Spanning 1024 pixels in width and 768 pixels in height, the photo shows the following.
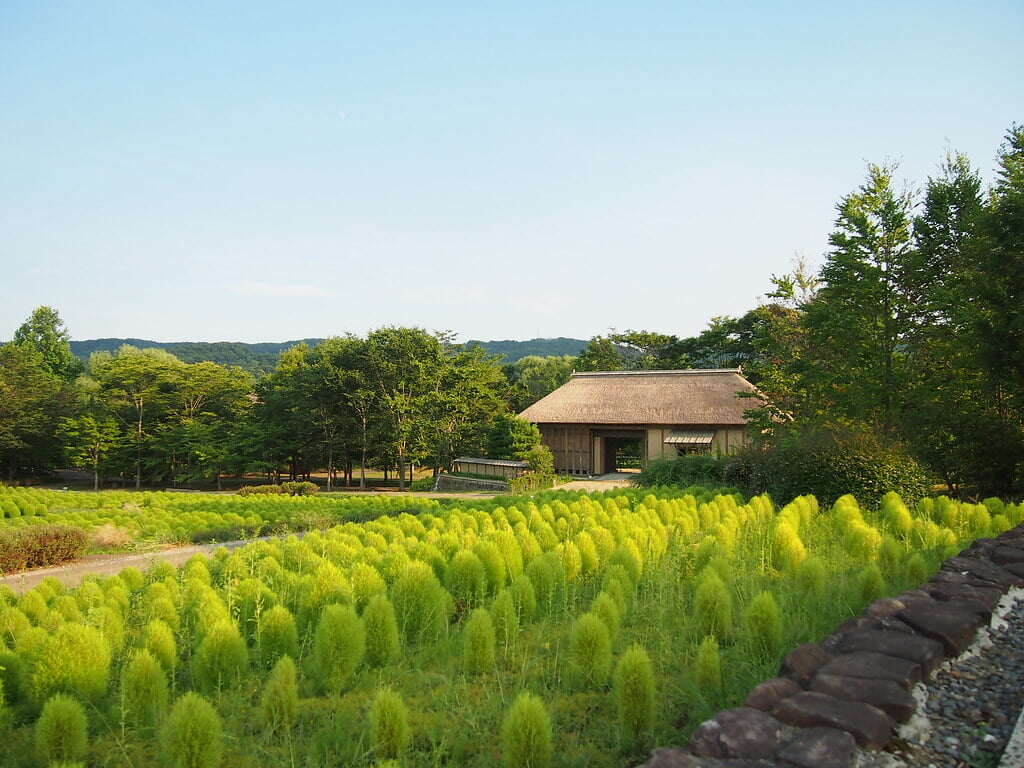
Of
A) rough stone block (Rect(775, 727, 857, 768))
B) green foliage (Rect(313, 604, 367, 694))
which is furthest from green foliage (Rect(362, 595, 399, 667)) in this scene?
rough stone block (Rect(775, 727, 857, 768))

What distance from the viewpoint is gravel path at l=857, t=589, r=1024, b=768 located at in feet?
7.31

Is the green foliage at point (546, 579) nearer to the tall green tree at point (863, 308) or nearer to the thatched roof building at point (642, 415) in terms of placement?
the tall green tree at point (863, 308)

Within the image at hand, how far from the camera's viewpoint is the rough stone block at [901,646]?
2.77m

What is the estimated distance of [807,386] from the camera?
16.7 meters

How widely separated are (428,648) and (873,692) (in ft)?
9.17

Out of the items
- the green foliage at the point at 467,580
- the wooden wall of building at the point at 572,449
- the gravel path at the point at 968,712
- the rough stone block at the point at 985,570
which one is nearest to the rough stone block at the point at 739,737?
the gravel path at the point at 968,712

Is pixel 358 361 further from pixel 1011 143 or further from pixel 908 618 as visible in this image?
pixel 908 618

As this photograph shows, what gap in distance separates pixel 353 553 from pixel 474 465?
22.5 m

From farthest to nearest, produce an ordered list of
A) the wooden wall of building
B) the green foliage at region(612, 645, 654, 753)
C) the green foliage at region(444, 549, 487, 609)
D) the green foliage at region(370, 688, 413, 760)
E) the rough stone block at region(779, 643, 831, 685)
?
1. the wooden wall of building
2. the green foliage at region(444, 549, 487, 609)
3. the green foliage at region(612, 645, 654, 753)
4. the green foliage at region(370, 688, 413, 760)
5. the rough stone block at region(779, 643, 831, 685)

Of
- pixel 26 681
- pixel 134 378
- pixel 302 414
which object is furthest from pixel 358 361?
→ pixel 26 681

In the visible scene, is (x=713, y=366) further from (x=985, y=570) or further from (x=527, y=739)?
(x=527, y=739)

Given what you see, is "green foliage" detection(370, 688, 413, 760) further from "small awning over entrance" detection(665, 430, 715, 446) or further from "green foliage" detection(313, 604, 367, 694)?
"small awning over entrance" detection(665, 430, 715, 446)

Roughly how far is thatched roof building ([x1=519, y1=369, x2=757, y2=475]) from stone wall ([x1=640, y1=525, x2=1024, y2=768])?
22.0 meters

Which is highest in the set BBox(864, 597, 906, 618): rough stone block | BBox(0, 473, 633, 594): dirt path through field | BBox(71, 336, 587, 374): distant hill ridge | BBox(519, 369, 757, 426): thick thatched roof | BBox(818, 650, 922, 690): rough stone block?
BBox(71, 336, 587, 374): distant hill ridge
